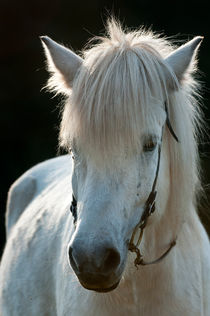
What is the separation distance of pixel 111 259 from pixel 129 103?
0.59 metres

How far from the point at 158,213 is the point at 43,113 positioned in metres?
7.24

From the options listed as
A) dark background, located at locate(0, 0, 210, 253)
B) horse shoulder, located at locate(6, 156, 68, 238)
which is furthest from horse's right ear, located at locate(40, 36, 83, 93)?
dark background, located at locate(0, 0, 210, 253)

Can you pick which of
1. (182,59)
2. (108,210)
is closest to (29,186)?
(182,59)

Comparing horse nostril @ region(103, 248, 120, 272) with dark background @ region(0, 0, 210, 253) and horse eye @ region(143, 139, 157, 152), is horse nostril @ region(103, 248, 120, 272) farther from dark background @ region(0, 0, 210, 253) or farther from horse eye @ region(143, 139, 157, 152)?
dark background @ region(0, 0, 210, 253)

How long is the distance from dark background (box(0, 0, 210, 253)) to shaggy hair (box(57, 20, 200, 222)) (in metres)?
6.61

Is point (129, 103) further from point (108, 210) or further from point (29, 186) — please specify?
point (29, 186)

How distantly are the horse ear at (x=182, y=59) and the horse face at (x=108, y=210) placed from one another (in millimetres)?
285

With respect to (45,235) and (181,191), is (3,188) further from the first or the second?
(181,191)

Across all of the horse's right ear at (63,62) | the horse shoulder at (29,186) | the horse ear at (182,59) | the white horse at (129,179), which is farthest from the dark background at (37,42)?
the horse ear at (182,59)

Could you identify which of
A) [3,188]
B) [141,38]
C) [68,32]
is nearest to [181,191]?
[141,38]

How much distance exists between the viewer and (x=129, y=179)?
6.77 feet

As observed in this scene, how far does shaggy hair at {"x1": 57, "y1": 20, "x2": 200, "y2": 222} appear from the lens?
212 centimetres

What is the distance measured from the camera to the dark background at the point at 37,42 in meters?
9.03

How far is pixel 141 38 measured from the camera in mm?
2455
